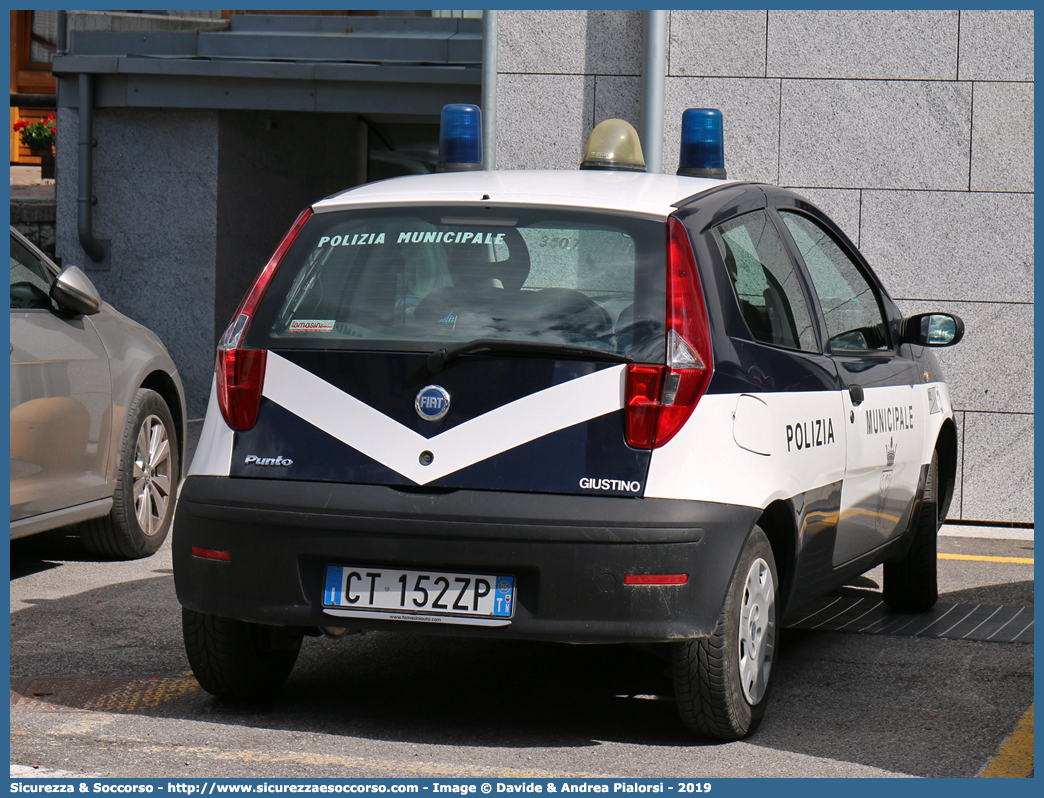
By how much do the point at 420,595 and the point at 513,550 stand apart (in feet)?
0.98

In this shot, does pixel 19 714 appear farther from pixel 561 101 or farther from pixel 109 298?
pixel 109 298

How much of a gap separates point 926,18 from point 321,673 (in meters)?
5.57

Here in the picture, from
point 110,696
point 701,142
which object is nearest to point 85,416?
point 110,696

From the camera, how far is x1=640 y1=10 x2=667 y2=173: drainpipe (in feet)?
27.7

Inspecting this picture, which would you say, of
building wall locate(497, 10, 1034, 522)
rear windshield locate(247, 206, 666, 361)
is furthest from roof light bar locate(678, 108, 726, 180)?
building wall locate(497, 10, 1034, 522)

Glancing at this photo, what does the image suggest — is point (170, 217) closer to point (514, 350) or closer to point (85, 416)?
point (85, 416)

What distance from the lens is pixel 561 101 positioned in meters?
8.76

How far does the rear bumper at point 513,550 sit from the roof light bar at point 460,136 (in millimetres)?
2041

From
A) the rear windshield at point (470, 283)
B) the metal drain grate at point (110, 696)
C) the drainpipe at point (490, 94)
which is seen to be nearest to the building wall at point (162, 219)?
the drainpipe at point (490, 94)

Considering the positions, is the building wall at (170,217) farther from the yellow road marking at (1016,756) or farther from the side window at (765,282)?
the yellow road marking at (1016,756)

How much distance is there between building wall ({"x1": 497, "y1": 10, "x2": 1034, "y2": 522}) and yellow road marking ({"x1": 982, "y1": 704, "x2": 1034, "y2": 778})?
4.23m

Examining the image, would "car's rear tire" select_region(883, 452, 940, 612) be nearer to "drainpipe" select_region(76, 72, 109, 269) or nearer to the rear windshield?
the rear windshield

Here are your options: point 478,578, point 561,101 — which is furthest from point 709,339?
point 561,101

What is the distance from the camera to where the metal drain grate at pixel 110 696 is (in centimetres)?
432
